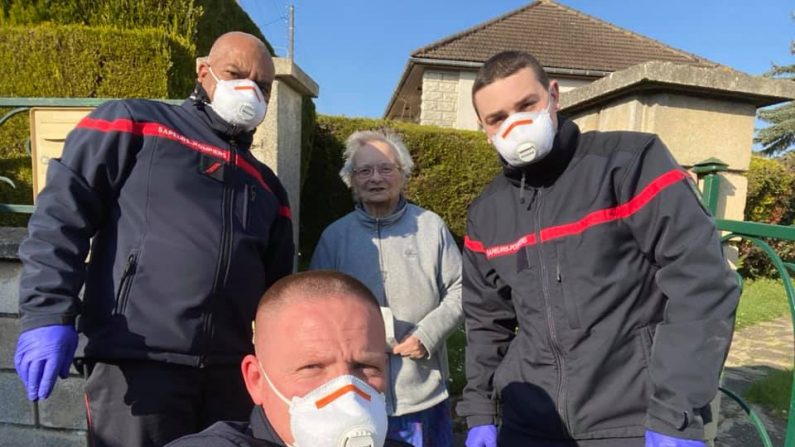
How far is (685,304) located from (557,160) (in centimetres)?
57

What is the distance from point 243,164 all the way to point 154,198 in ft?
1.17

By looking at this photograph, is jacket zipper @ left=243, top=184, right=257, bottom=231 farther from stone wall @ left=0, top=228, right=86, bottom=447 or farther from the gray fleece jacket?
stone wall @ left=0, top=228, right=86, bottom=447

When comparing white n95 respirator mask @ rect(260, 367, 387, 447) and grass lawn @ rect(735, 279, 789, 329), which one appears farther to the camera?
grass lawn @ rect(735, 279, 789, 329)

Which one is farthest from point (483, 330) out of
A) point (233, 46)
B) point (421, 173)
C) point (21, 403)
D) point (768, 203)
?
point (768, 203)

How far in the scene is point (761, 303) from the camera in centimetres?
766

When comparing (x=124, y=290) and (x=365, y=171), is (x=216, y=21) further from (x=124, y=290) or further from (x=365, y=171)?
(x=124, y=290)

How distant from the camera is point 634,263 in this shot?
1.48 meters

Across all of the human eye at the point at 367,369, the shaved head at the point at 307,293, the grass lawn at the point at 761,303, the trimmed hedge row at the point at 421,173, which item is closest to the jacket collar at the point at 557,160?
the shaved head at the point at 307,293

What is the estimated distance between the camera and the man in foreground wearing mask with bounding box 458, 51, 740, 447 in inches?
52.2

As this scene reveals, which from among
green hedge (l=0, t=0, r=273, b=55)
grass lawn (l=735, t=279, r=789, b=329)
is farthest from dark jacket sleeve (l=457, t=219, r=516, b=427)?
grass lawn (l=735, t=279, r=789, b=329)

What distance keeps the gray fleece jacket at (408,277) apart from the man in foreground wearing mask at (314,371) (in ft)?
3.03

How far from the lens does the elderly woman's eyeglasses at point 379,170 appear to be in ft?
8.01

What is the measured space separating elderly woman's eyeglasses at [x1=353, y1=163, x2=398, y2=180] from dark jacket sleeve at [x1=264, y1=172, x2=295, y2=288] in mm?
455

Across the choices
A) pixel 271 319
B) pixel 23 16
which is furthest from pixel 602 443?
pixel 23 16
